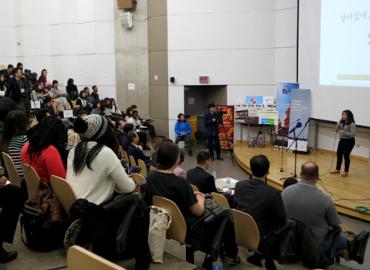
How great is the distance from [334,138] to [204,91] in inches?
181

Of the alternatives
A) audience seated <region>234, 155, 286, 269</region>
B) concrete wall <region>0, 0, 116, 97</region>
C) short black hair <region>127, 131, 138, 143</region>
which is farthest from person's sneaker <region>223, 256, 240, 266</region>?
concrete wall <region>0, 0, 116, 97</region>

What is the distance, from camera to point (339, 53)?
8.52 metres

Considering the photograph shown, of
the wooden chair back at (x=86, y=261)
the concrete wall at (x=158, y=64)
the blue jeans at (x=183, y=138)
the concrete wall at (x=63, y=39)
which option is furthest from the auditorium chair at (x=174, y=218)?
the concrete wall at (x=63, y=39)

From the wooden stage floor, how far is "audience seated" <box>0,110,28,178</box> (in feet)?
14.9

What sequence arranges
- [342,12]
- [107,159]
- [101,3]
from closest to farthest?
[107,159] < [342,12] < [101,3]

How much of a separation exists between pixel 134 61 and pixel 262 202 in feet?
33.6

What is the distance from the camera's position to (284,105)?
1066 centimetres

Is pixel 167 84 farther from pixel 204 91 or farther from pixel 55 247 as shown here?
pixel 55 247

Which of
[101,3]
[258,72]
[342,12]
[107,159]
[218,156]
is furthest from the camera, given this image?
[101,3]

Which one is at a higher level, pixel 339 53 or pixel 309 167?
pixel 339 53

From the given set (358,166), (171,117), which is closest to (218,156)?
(171,117)

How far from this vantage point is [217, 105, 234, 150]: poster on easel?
451 inches

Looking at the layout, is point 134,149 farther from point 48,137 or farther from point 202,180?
point 48,137

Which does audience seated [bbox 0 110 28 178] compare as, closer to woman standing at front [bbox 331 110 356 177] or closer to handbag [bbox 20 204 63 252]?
handbag [bbox 20 204 63 252]
